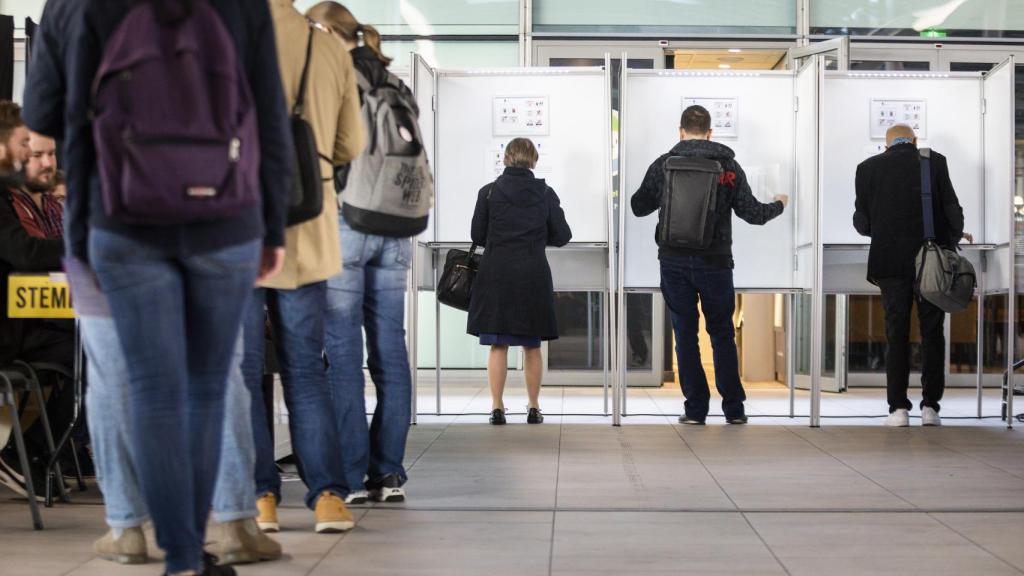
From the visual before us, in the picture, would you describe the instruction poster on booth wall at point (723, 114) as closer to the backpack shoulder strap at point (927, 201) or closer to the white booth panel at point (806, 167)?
the white booth panel at point (806, 167)

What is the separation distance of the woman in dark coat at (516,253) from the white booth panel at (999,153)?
2.32 m

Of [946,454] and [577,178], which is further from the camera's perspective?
[577,178]

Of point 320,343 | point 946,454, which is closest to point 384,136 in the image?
point 320,343

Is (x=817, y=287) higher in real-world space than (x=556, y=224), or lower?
lower

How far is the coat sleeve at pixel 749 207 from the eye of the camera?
6.52 m

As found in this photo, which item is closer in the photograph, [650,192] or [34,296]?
[34,296]

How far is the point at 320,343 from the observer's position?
11.3 feet

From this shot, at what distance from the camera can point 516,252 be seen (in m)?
6.66

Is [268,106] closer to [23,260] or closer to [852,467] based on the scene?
[23,260]

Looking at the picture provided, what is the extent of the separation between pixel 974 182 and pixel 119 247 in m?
5.92

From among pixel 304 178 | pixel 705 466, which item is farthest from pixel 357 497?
pixel 705 466

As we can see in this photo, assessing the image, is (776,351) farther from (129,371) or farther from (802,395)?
(129,371)

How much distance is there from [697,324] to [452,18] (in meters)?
3.79

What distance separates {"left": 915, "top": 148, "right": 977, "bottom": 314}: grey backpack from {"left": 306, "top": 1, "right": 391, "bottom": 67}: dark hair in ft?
11.5
